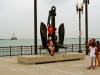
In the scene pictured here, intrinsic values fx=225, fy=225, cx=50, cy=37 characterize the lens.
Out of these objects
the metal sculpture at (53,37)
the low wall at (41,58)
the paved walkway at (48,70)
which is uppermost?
the metal sculpture at (53,37)

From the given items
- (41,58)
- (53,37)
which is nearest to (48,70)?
(41,58)

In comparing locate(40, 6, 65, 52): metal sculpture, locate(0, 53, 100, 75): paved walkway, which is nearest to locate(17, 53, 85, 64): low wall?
locate(0, 53, 100, 75): paved walkway

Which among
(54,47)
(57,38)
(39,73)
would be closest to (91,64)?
(39,73)

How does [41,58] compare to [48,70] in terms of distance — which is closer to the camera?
[48,70]

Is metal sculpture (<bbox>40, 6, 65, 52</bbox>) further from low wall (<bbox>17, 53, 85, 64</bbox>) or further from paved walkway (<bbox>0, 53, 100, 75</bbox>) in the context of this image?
paved walkway (<bbox>0, 53, 100, 75</bbox>)

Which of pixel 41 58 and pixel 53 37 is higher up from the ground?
pixel 53 37

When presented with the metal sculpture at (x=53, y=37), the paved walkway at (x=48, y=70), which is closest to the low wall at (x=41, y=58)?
the paved walkway at (x=48, y=70)

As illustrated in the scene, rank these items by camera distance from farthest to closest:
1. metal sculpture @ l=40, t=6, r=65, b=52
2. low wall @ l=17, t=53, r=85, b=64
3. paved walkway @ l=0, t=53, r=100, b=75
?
metal sculpture @ l=40, t=6, r=65, b=52, low wall @ l=17, t=53, r=85, b=64, paved walkway @ l=0, t=53, r=100, b=75

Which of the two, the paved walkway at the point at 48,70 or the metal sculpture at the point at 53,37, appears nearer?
the paved walkway at the point at 48,70

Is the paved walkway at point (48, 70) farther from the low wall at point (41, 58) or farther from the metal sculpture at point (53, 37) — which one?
the metal sculpture at point (53, 37)

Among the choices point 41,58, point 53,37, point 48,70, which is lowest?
point 48,70

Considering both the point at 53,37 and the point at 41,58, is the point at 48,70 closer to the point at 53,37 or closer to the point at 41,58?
the point at 41,58

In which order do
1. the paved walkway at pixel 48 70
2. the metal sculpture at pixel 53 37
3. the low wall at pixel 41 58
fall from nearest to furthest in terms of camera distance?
the paved walkway at pixel 48 70, the low wall at pixel 41 58, the metal sculpture at pixel 53 37

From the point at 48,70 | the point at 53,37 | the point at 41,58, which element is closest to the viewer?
the point at 48,70
